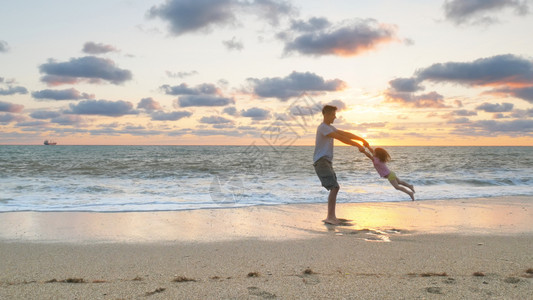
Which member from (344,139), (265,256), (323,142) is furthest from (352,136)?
(265,256)

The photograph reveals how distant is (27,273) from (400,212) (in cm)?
626

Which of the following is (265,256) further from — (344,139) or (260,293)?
(344,139)

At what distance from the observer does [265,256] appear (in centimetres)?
429

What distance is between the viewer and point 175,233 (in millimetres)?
5586

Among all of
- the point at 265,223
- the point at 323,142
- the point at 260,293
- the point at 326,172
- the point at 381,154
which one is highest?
the point at 323,142

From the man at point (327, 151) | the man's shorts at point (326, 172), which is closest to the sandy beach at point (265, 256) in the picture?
the man at point (327, 151)

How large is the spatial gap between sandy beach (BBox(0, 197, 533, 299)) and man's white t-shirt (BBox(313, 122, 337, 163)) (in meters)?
1.16

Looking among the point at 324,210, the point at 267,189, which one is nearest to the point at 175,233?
the point at 324,210

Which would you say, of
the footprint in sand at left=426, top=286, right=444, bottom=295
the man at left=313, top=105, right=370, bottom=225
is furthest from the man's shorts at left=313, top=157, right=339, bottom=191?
the footprint in sand at left=426, top=286, right=444, bottom=295

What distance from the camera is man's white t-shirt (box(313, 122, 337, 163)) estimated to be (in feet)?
20.0

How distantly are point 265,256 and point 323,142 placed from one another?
255cm

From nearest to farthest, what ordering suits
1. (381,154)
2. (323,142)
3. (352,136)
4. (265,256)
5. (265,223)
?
(265,256) → (352,136) → (381,154) → (323,142) → (265,223)

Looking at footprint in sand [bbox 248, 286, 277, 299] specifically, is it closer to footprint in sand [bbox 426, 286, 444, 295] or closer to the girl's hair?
footprint in sand [bbox 426, 286, 444, 295]

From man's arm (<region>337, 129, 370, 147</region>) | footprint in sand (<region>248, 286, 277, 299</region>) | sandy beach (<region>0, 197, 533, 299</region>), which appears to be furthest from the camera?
man's arm (<region>337, 129, 370, 147</region>)
